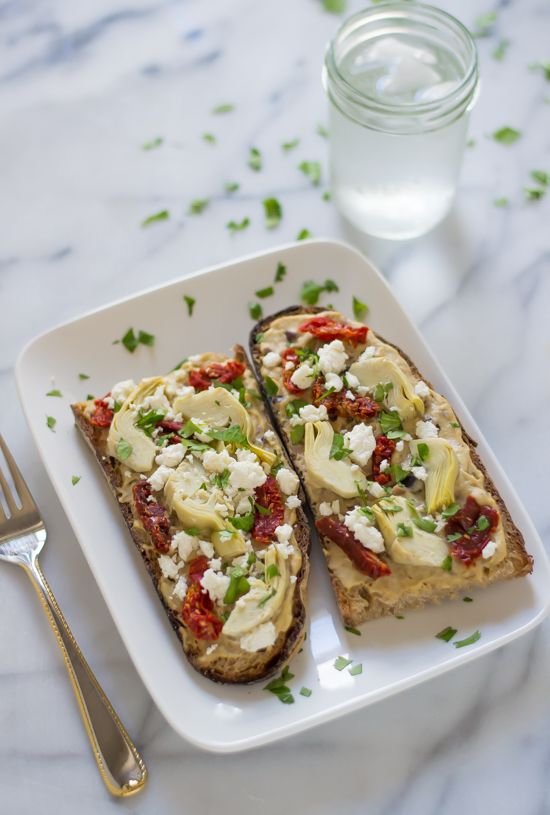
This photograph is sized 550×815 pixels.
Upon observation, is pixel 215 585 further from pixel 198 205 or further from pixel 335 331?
pixel 198 205

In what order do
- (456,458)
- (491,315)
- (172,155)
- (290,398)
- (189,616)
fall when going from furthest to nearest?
(172,155) < (491,315) < (290,398) < (456,458) < (189,616)

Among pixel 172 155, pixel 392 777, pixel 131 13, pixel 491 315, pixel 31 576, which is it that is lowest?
pixel 392 777

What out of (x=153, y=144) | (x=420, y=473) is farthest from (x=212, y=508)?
(x=153, y=144)

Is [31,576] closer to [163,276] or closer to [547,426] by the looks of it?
[163,276]

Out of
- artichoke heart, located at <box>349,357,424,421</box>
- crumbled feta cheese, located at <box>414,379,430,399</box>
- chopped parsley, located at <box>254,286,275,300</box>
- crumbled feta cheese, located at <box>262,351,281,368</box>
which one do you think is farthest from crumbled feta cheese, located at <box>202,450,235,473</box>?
chopped parsley, located at <box>254,286,275,300</box>

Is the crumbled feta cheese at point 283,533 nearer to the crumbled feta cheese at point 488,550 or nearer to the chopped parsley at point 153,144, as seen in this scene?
the crumbled feta cheese at point 488,550

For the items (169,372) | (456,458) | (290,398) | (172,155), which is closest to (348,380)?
(290,398)

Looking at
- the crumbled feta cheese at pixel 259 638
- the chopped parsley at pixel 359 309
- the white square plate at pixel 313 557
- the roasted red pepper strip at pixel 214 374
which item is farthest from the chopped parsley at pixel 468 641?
the chopped parsley at pixel 359 309
